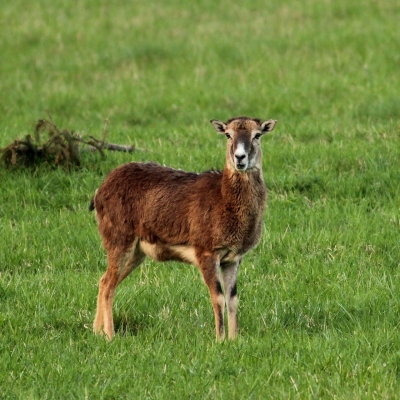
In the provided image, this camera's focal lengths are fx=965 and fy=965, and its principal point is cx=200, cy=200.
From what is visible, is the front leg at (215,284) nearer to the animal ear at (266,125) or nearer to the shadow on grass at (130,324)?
the shadow on grass at (130,324)

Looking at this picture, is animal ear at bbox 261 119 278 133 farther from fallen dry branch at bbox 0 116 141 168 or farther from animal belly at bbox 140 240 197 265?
fallen dry branch at bbox 0 116 141 168

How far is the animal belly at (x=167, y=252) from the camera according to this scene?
27.5 feet

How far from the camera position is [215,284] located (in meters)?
8.02

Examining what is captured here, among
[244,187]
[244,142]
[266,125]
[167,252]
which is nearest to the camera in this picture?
[244,142]

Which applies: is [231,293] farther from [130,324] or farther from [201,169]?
[201,169]

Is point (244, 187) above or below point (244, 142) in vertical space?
below

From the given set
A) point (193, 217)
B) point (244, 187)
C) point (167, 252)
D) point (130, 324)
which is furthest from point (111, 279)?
point (244, 187)

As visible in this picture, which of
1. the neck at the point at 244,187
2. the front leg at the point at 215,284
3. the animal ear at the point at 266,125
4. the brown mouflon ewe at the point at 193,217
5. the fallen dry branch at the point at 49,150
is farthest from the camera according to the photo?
the fallen dry branch at the point at 49,150

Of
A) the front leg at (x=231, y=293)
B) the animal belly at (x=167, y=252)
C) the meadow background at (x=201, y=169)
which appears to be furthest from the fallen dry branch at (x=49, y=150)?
the front leg at (x=231, y=293)

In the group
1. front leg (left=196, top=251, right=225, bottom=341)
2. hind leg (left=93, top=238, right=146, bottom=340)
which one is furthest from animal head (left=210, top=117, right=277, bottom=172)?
hind leg (left=93, top=238, right=146, bottom=340)

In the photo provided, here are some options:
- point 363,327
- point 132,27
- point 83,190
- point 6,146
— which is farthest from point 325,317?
point 132,27

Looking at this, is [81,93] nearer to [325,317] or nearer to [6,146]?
[6,146]

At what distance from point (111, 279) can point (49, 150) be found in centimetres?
450

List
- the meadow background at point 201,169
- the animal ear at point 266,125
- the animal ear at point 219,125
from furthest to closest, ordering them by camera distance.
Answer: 1. the animal ear at point 219,125
2. the animal ear at point 266,125
3. the meadow background at point 201,169
